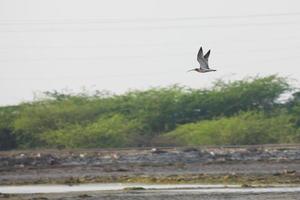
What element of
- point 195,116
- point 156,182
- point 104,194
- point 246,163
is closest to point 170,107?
point 195,116

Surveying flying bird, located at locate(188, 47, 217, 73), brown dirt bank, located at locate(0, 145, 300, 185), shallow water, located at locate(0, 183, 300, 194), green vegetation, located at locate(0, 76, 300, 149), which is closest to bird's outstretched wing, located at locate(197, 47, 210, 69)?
flying bird, located at locate(188, 47, 217, 73)

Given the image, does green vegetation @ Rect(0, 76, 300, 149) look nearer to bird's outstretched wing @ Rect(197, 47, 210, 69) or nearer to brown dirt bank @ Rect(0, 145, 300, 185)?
brown dirt bank @ Rect(0, 145, 300, 185)

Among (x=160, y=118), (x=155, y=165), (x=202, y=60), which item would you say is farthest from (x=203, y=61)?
(x=160, y=118)

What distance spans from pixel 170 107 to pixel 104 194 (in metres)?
32.5

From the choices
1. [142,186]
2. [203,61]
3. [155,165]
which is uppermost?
[203,61]

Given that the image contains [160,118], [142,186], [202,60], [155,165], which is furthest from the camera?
[160,118]

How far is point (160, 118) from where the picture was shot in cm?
6869

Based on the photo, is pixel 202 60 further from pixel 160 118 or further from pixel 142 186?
pixel 160 118

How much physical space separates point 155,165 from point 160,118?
54.5 ft

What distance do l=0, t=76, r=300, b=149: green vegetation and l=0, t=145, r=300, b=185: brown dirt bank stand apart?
703 centimetres

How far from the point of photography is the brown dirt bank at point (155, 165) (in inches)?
1762

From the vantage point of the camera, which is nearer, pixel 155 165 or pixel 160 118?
pixel 155 165

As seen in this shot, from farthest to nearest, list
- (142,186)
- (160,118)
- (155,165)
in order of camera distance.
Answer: (160,118) < (155,165) < (142,186)

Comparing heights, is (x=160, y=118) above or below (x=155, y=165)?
above
